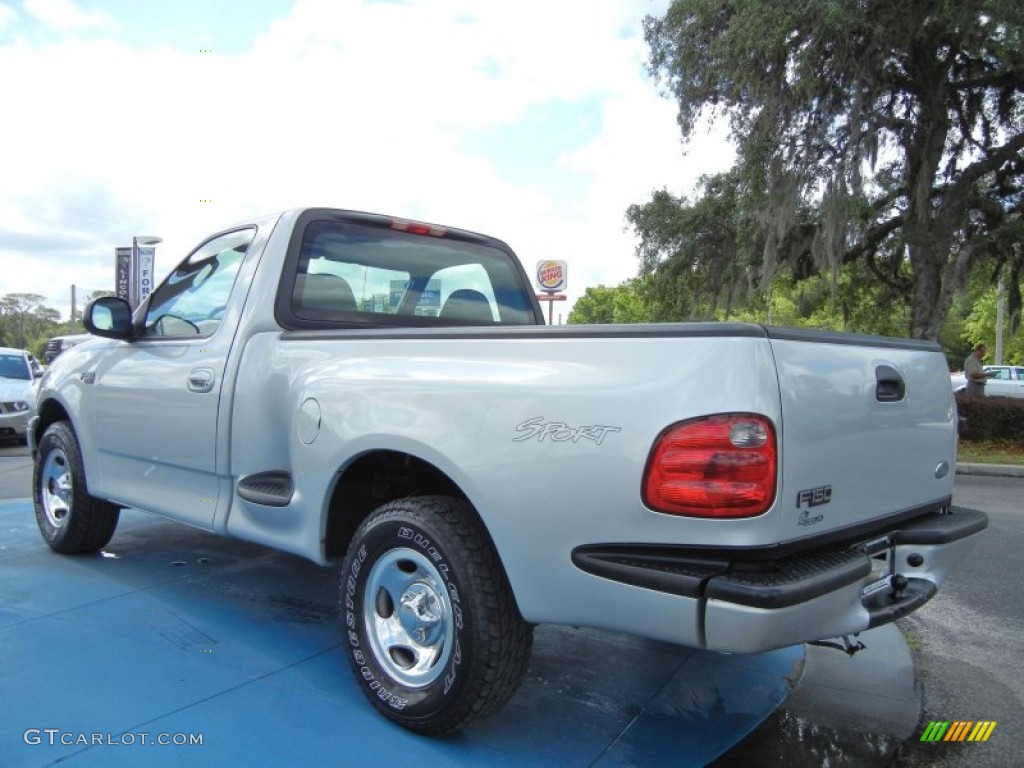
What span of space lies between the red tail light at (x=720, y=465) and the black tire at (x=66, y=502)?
3.61m

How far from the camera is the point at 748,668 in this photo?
3383 millimetres

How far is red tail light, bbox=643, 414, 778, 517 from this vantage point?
1960 millimetres

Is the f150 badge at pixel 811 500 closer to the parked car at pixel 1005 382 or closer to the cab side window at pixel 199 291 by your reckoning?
the cab side window at pixel 199 291

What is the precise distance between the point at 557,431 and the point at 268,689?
1703mm

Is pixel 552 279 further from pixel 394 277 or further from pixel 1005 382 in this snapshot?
pixel 1005 382

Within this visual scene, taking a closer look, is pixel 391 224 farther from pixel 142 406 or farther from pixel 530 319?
pixel 142 406

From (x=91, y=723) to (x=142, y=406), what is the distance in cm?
158

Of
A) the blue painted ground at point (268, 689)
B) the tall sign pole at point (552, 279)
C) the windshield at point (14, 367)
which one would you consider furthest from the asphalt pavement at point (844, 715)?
the windshield at point (14, 367)

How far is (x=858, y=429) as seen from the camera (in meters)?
2.32

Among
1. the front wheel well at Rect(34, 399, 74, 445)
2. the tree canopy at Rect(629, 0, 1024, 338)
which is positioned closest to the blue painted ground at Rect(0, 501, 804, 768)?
the front wheel well at Rect(34, 399, 74, 445)

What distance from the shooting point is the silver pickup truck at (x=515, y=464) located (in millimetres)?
1989

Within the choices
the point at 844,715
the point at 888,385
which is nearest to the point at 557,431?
the point at 888,385

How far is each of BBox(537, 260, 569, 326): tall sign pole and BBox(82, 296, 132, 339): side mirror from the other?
21.3 feet

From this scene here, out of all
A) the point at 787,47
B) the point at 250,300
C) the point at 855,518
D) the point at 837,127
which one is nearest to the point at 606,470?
the point at 855,518
